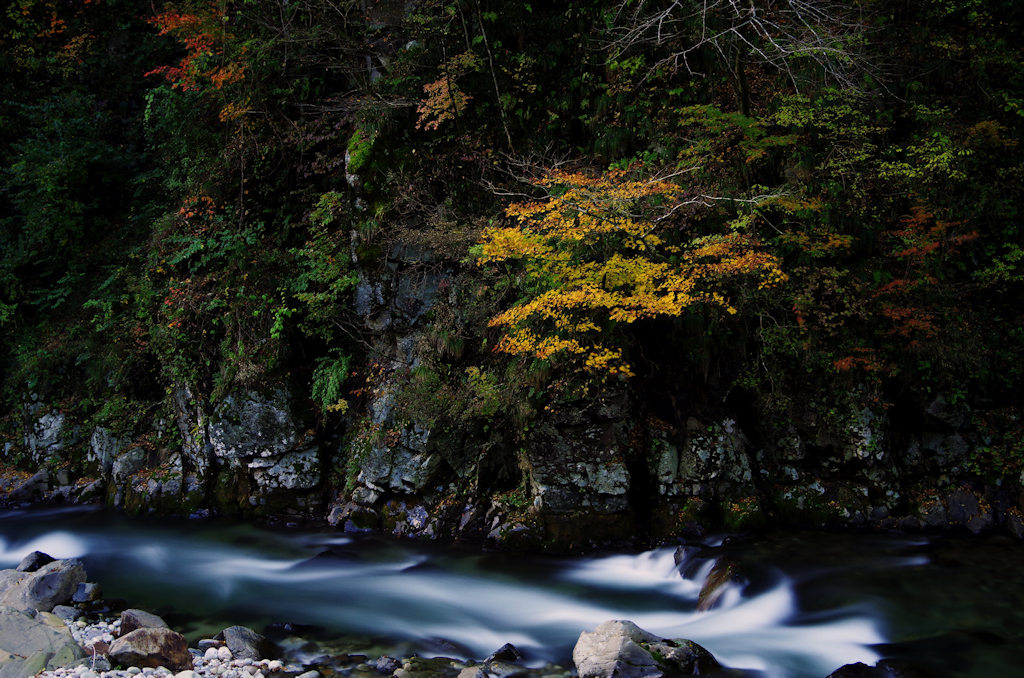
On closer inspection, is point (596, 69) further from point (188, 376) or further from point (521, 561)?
point (188, 376)

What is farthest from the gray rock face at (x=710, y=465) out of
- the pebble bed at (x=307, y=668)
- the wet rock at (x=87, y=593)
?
the wet rock at (x=87, y=593)

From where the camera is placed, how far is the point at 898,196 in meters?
8.12

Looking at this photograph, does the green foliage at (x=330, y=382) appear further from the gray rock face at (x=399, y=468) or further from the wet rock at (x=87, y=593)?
the wet rock at (x=87, y=593)

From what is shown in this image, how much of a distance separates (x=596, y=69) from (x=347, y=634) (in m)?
8.15

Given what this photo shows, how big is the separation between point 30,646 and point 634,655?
14.3 feet

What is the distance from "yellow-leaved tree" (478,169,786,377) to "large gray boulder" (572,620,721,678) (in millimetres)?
2757

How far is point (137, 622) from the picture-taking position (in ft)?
16.5


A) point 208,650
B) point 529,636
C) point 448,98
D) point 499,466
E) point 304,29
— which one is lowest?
point 529,636

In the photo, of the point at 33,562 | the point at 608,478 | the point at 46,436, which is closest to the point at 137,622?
the point at 33,562

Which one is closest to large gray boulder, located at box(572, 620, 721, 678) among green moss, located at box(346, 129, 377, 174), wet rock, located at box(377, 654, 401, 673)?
wet rock, located at box(377, 654, 401, 673)

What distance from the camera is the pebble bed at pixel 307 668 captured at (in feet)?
14.2

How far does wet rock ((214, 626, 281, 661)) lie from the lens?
4.80m

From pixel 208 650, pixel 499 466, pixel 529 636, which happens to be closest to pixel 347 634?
pixel 208 650

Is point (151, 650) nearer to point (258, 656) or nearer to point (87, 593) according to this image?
point (258, 656)
